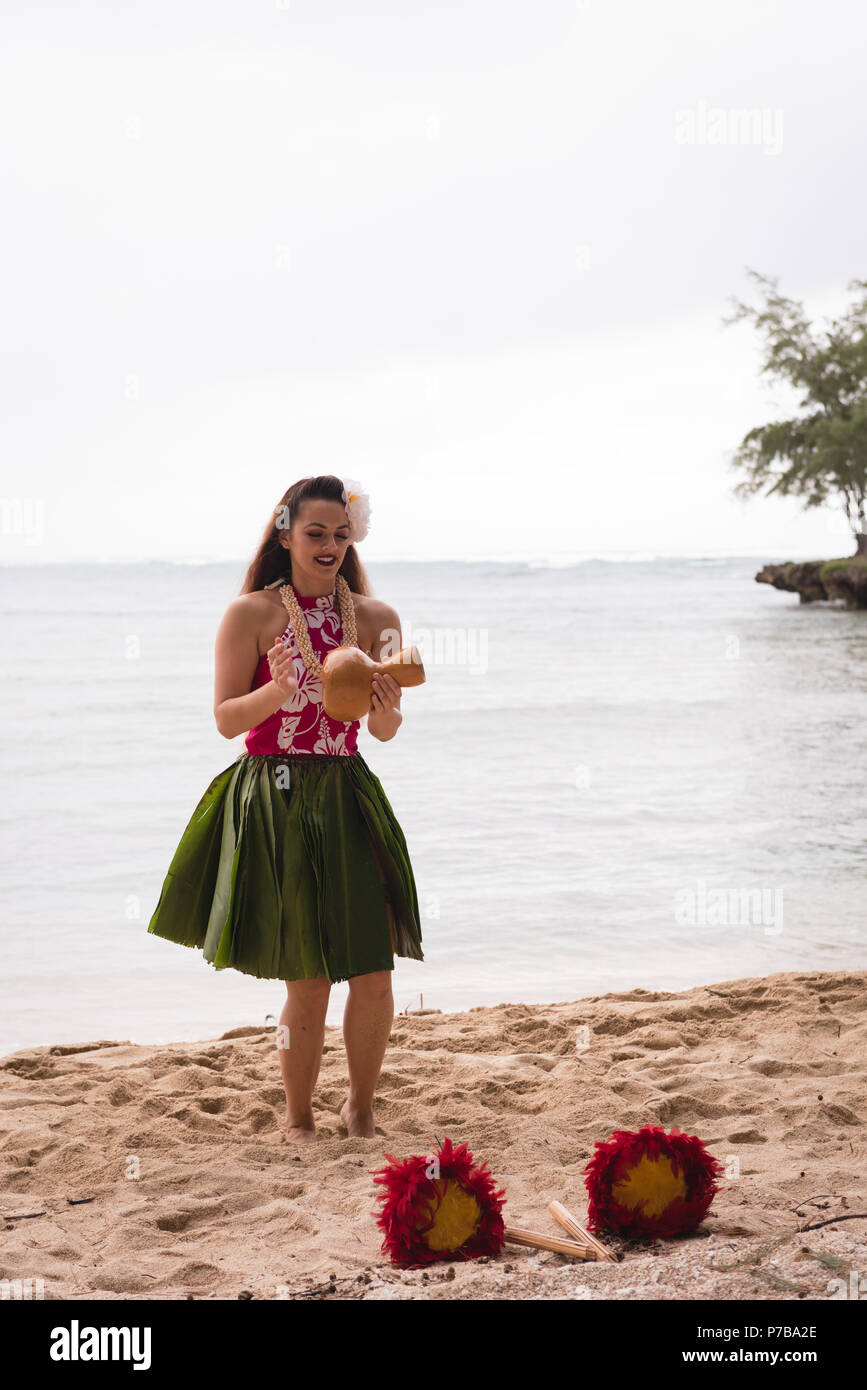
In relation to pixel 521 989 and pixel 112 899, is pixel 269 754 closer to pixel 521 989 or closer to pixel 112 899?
pixel 521 989

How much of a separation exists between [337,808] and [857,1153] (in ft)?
5.32

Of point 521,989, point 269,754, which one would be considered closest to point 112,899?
point 521,989

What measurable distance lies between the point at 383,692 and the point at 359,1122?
1.26m

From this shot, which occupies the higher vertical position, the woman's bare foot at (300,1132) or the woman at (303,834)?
the woman at (303,834)

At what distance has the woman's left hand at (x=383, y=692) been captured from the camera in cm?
324

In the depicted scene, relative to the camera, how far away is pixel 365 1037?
3475 mm

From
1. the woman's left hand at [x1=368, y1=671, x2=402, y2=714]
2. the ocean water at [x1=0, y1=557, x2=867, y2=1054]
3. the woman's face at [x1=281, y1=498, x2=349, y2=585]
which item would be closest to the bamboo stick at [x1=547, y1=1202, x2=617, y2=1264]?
the woman's left hand at [x1=368, y1=671, x2=402, y2=714]

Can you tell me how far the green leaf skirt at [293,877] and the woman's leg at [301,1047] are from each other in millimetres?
104

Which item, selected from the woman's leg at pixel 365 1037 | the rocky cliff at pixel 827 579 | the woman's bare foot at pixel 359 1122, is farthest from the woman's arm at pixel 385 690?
the rocky cliff at pixel 827 579

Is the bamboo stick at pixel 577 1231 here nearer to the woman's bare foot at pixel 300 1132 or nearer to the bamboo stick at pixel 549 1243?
the bamboo stick at pixel 549 1243

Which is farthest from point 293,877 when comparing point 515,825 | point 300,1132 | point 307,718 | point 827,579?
point 827,579

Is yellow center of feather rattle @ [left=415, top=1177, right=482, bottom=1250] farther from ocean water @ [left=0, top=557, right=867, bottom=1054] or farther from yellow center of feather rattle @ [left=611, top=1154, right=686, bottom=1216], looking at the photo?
ocean water @ [left=0, top=557, right=867, bottom=1054]

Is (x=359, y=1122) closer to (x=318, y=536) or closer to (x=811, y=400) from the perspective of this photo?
(x=318, y=536)
